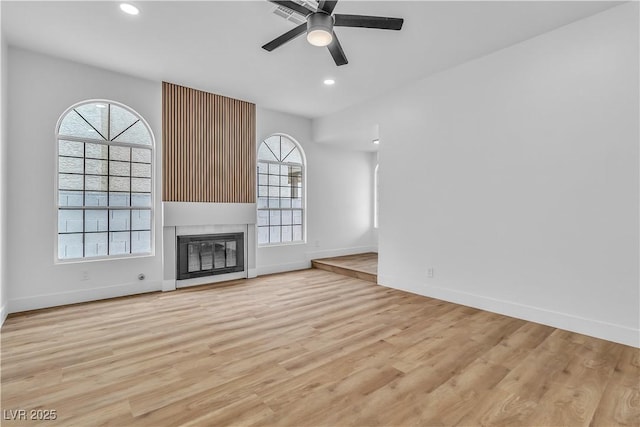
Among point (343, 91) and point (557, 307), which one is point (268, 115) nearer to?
point (343, 91)

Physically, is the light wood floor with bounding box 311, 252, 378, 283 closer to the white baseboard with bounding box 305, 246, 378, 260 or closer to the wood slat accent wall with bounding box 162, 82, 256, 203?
the white baseboard with bounding box 305, 246, 378, 260

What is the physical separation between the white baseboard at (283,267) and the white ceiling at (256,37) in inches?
128

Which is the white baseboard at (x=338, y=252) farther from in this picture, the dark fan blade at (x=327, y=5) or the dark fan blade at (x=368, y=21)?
the dark fan blade at (x=327, y=5)

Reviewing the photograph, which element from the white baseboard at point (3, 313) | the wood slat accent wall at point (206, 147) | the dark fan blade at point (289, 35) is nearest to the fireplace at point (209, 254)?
the wood slat accent wall at point (206, 147)

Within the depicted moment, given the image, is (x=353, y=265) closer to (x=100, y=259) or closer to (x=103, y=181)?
(x=100, y=259)

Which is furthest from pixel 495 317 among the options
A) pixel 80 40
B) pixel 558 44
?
pixel 80 40

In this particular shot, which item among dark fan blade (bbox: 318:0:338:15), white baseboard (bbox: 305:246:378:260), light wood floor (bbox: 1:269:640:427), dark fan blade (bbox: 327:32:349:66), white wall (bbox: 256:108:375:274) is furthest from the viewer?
white baseboard (bbox: 305:246:378:260)

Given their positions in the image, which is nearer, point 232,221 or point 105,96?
point 105,96

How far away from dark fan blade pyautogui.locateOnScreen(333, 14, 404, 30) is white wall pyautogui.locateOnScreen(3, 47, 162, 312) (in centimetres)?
353

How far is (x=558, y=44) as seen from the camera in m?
3.30

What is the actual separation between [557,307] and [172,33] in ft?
16.5

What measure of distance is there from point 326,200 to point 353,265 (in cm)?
161

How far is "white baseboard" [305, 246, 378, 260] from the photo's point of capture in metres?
6.67

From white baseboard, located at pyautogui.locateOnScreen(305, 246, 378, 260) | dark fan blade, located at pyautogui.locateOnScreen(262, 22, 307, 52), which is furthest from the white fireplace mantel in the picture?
dark fan blade, located at pyautogui.locateOnScreen(262, 22, 307, 52)
